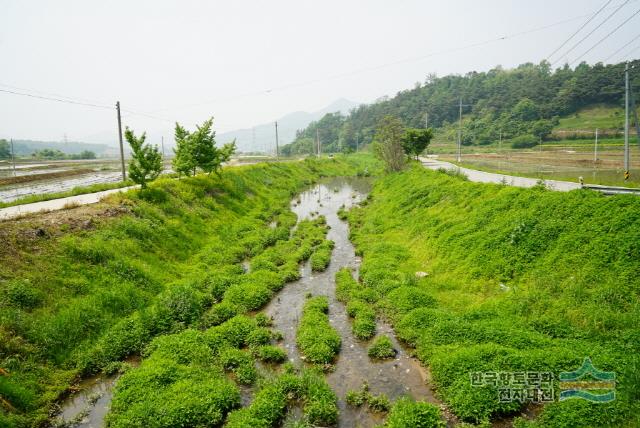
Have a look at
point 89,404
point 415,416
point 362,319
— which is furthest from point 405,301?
point 89,404

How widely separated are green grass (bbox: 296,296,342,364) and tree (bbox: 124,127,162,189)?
18.0m

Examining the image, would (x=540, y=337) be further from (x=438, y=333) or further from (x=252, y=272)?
(x=252, y=272)

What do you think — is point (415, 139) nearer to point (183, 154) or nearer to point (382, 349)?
point (183, 154)

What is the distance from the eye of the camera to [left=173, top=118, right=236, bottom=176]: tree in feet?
110

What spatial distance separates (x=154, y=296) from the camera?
Answer: 17.2 metres

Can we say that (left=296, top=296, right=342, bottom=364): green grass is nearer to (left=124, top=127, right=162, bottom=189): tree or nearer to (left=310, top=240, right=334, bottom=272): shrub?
(left=310, top=240, right=334, bottom=272): shrub

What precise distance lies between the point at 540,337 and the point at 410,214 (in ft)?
56.7

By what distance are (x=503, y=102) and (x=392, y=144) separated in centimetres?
8777

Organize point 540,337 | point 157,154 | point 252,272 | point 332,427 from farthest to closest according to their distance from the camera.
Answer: point 157,154
point 252,272
point 540,337
point 332,427

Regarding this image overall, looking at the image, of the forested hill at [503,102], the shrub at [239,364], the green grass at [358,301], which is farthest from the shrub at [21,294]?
the forested hill at [503,102]

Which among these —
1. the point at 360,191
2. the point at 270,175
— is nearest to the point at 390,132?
the point at 360,191

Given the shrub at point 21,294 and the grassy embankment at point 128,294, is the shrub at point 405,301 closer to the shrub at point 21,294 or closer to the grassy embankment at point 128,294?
the grassy embankment at point 128,294

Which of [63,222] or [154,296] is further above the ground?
[63,222]

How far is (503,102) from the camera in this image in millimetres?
116938
